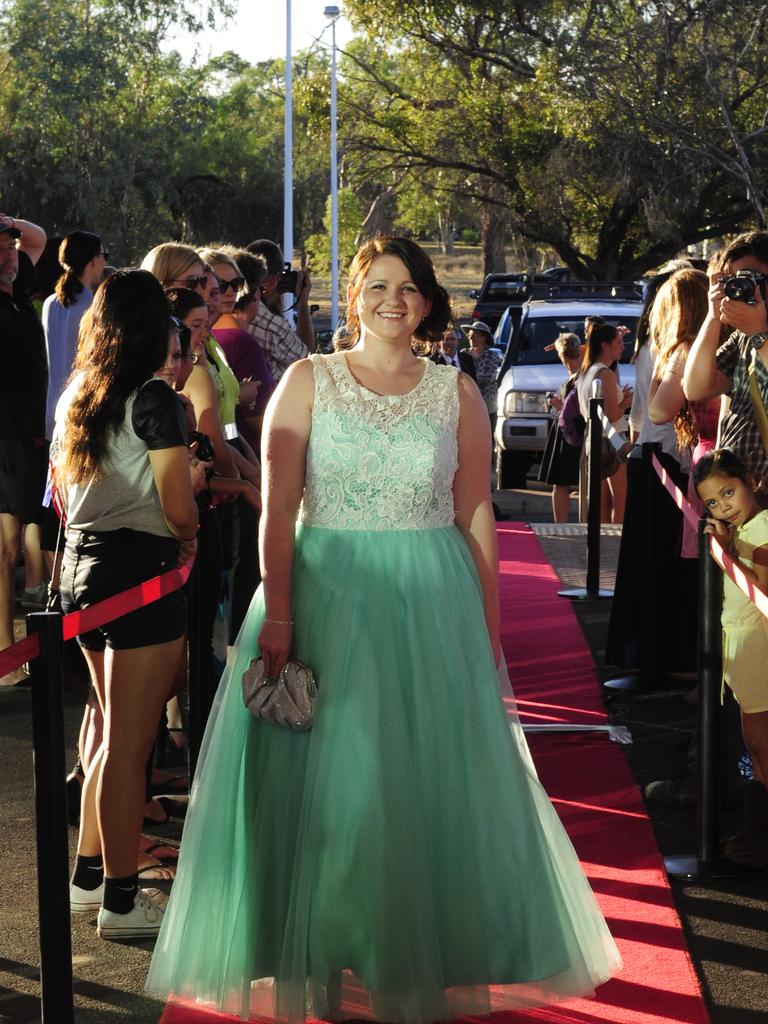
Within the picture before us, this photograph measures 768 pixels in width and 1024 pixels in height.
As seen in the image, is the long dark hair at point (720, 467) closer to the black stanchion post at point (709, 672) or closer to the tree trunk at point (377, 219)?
the black stanchion post at point (709, 672)

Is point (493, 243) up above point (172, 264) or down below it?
above

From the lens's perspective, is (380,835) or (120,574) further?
(120,574)

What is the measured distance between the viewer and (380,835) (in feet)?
12.9

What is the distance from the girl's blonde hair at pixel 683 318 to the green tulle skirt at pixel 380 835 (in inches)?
120

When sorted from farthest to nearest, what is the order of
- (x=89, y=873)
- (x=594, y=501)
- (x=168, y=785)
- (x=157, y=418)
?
(x=594, y=501) < (x=168, y=785) < (x=89, y=873) < (x=157, y=418)

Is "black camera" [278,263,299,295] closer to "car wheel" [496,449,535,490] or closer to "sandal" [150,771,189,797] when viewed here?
"sandal" [150,771,189,797]

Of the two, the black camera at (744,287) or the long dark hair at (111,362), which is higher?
the black camera at (744,287)

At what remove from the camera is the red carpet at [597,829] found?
14.0 feet

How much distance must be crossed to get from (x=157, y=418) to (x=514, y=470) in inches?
520

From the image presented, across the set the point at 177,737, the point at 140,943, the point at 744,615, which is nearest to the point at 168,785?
the point at 177,737

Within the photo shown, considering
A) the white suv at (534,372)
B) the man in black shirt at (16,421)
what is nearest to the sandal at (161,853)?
the man in black shirt at (16,421)

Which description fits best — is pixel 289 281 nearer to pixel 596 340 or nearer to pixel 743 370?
pixel 596 340

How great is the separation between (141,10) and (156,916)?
47.8 meters

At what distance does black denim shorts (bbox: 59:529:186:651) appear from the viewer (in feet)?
14.9
